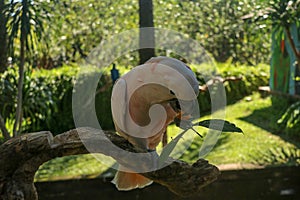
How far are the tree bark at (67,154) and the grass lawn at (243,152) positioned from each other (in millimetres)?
2905

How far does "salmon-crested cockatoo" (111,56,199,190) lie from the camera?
98 cm

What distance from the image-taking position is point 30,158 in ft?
4.27

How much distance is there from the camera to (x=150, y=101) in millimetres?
1073

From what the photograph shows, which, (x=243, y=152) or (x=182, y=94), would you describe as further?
(x=243, y=152)

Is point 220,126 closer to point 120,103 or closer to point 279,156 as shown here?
point 120,103

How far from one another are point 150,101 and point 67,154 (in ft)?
1.11

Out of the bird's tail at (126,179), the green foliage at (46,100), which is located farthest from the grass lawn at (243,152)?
the bird's tail at (126,179)

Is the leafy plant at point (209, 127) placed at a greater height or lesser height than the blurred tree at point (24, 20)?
lesser

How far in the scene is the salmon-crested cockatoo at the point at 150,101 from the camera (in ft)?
3.23

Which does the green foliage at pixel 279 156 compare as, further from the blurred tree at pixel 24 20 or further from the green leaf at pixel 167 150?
the green leaf at pixel 167 150

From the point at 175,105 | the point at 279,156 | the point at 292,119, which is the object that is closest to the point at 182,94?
the point at 175,105

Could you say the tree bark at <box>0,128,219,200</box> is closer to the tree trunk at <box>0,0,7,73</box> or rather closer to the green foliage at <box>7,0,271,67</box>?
the tree trunk at <box>0,0,7,73</box>

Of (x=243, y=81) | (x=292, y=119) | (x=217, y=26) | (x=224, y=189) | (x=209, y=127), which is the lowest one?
(x=224, y=189)

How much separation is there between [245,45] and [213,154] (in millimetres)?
6087
